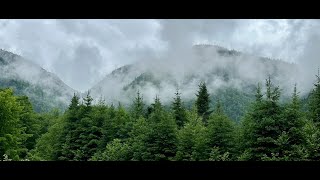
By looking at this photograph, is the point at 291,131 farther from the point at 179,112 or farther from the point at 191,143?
the point at 179,112

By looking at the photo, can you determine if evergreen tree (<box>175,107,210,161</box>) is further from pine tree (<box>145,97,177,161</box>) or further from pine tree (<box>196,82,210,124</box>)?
pine tree (<box>196,82,210,124</box>)

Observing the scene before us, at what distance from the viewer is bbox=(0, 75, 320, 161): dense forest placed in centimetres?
2372

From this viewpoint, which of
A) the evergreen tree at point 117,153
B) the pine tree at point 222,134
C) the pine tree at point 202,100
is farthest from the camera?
the pine tree at point 202,100

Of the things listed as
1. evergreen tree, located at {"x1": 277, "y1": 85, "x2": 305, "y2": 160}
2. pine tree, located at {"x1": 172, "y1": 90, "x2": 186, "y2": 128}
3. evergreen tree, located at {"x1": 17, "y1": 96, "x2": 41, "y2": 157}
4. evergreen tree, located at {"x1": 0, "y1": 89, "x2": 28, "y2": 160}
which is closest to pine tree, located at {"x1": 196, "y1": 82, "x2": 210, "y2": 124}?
pine tree, located at {"x1": 172, "y1": 90, "x2": 186, "y2": 128}

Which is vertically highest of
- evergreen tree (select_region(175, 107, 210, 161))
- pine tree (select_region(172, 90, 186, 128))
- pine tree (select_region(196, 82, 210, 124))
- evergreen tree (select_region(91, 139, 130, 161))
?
pine tree (select_region(196, 82, 210, 124))

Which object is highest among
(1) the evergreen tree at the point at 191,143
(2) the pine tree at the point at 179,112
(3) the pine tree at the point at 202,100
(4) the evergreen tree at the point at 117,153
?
(3) the pine tree at the point at 202,100

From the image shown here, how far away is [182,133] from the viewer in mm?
28625

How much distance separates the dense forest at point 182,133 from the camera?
2372 centimetres

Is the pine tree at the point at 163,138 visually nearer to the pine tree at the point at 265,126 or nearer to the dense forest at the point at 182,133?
the dense forest at the point at 182,133

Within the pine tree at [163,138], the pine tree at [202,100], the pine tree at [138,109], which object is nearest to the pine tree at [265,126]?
the pine tree at [163,138]

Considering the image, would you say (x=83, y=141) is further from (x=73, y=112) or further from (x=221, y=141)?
(x=221, y=141)
